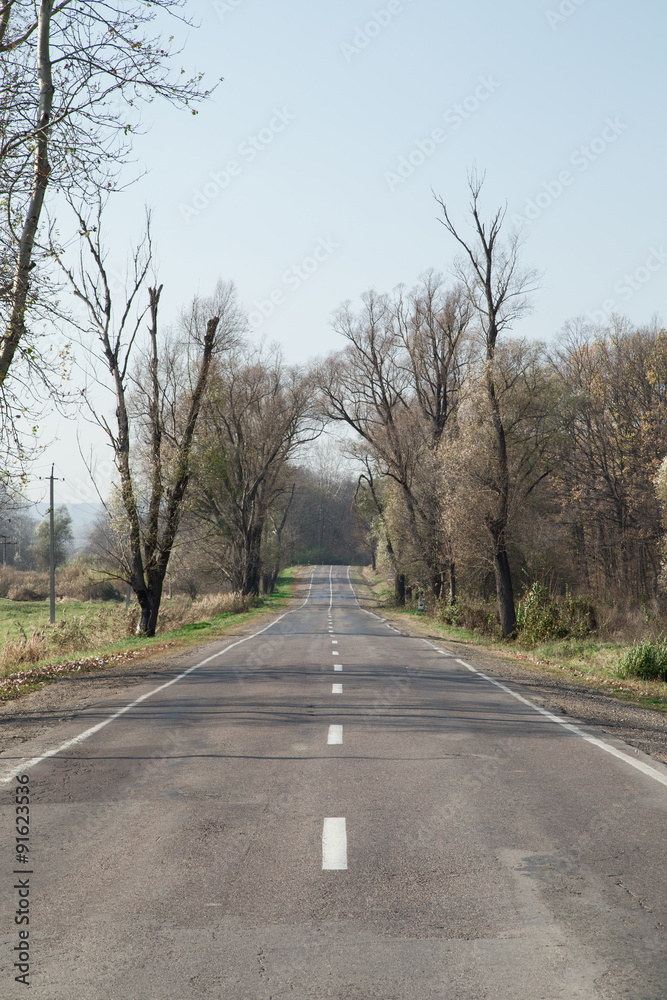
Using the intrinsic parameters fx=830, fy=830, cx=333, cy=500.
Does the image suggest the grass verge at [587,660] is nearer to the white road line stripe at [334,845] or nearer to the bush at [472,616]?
the bush at [472,616]

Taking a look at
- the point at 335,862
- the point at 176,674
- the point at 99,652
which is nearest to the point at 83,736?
the point at 335,862

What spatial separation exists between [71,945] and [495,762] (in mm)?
5126

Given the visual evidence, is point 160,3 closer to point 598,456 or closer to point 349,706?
point 349,706

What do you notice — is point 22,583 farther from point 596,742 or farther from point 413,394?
point 596,742

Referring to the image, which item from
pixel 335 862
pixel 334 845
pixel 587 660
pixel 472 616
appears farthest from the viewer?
pixel 472 616

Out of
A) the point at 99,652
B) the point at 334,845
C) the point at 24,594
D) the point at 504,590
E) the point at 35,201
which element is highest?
the point at 35,201

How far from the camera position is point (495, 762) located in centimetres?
832

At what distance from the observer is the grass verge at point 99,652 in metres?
15.6

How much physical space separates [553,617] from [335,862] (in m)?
22.0

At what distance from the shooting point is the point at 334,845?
568 cm

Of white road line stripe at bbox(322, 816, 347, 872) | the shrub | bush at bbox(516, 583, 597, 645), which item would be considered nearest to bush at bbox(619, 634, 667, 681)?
bush at bbox(516, 583, 597, 645)

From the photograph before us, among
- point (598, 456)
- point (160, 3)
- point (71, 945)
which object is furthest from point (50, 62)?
point (598, 456)

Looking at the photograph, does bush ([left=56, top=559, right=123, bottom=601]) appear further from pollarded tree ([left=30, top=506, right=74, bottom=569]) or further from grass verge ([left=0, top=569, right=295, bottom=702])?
grass verge ([left=0, top=569, right=295, bottom=702])

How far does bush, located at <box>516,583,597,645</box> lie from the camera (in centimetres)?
2530
